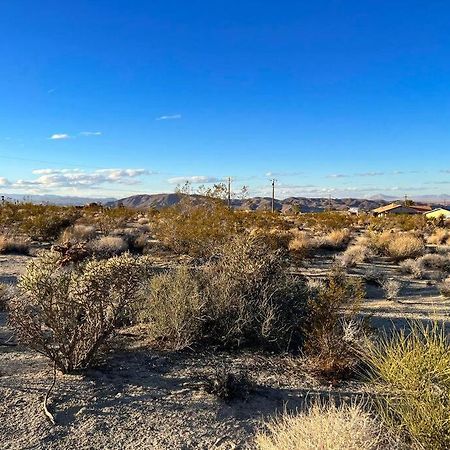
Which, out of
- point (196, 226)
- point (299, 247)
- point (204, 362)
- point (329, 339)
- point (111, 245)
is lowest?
point (204, 362)

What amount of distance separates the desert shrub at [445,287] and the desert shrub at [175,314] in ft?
27.5

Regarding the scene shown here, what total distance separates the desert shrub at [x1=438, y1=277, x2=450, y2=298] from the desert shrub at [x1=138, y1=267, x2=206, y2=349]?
838 centimetres

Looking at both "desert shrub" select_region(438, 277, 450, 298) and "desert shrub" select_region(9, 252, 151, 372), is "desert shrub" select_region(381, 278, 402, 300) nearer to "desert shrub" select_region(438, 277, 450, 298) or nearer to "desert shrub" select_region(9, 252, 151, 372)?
"desert shrub" select_region(438, 277, 450, 298)

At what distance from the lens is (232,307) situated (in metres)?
7.94

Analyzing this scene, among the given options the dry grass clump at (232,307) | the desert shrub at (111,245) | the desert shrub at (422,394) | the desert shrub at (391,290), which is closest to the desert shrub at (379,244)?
the desert shrub at (391,290)

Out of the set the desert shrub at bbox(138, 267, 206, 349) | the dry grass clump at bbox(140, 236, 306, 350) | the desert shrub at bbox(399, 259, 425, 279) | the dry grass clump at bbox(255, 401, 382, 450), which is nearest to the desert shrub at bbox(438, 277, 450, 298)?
the desert shrub at bbox(399, 259, 425, 279)

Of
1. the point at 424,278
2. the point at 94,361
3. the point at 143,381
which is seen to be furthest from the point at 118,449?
the point at 424,278

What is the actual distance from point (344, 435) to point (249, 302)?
4.59 meters

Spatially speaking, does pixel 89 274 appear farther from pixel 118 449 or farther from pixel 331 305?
pixel 331 305

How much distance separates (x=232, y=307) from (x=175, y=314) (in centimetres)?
103

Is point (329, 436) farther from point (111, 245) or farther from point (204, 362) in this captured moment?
point (111, 245)

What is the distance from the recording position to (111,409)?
5.48 metres

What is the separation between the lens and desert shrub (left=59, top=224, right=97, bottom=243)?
22.5m

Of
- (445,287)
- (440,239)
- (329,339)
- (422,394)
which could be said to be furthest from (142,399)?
(440,239)
